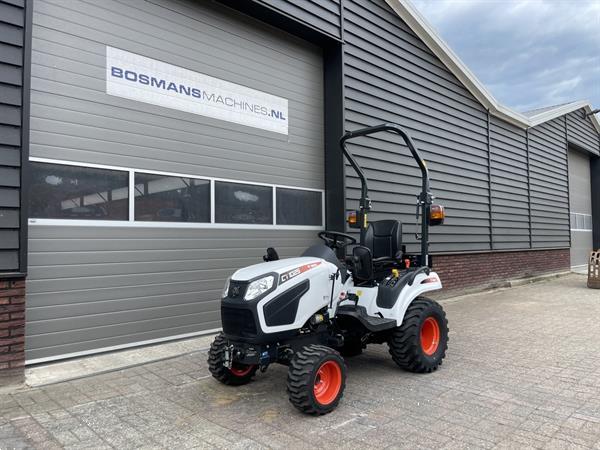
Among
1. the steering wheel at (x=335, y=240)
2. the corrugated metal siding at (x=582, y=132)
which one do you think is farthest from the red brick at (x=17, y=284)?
the corrugated metal siding at (x=582, y=132)

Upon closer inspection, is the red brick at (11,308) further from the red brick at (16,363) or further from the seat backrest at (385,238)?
the seat backrest at (385,238)

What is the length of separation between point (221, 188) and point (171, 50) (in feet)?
6.24

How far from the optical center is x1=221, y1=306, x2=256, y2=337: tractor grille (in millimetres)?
3656

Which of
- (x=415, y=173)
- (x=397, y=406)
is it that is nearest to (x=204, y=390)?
(x=397, y=406)

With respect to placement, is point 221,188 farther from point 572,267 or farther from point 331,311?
point 572,267

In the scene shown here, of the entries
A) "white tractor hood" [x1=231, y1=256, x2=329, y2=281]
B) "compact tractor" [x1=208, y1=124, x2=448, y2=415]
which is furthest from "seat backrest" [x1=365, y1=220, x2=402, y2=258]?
"white tractor hood" [x1=231, y1=256, x2=329, y2=281]

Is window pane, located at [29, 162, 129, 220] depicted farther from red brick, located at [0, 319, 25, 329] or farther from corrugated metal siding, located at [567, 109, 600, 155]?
corrugated metal siding, located at [567, 109, 600, 155]

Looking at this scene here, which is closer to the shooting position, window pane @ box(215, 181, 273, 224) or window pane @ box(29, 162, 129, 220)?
window pane @ box(29, 162, 129, 220)

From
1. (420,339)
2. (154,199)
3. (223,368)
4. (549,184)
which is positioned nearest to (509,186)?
(549,184)

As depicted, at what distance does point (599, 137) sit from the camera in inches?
755

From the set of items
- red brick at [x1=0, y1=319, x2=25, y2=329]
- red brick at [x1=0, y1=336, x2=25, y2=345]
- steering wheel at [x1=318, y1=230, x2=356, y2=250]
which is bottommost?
red brick at [x1=0, y1=336, x2=25, y2=345]

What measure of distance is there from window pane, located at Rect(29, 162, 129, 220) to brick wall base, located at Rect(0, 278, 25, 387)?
0.82 meters

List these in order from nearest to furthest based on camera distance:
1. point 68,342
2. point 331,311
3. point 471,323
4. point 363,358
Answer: point 331,311 < point 68,342 < point 363,358 < point 471,323

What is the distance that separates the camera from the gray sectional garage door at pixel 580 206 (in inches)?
695
